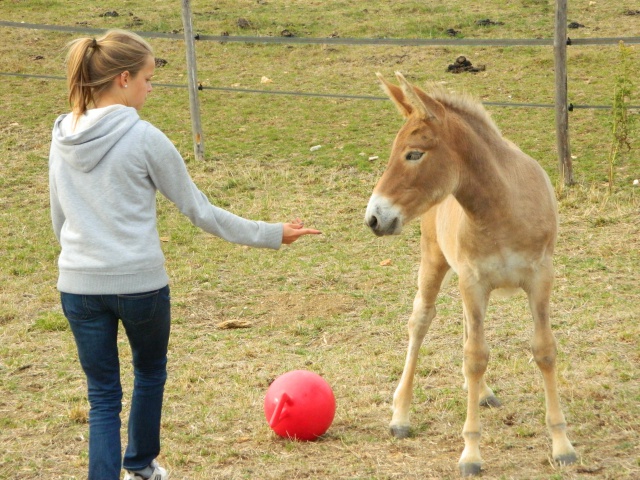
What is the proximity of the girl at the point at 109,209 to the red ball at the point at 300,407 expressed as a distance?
3.58 feet

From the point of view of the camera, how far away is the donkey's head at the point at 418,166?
13.3 ft

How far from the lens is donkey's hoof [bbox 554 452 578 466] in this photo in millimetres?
4211

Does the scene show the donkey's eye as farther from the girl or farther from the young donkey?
the girl

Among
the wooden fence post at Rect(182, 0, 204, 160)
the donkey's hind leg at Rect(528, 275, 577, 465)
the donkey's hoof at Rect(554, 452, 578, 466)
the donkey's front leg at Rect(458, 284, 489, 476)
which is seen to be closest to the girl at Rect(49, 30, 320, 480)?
the donkey's front leg at Rect(458, 284, 489, 476)

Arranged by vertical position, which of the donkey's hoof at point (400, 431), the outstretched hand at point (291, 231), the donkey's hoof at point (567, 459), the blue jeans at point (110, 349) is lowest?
the donkey's hoof at point (400, 431)

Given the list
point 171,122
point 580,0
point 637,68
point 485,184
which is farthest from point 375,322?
point 580,0

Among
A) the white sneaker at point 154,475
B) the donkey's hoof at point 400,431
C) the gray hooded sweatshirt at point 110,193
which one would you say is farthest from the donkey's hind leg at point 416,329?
the gray hooded sweatshirt at point 110,193

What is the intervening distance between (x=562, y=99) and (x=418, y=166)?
580 cm

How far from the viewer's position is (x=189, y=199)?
3.64 m

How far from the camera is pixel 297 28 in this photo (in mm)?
15352

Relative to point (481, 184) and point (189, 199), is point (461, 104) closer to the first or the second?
point (481, 184)

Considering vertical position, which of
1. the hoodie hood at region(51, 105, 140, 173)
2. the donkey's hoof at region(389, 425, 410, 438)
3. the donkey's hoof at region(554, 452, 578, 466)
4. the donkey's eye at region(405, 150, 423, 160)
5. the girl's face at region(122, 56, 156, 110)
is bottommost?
the donkey's hoof at region(389, 425, 410, 438)

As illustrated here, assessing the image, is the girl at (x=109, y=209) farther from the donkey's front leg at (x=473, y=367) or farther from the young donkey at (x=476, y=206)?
the donkey's front leg at (x=473, y=367)

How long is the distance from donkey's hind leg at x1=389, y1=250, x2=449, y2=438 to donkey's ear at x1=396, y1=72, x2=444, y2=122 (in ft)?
3.58
